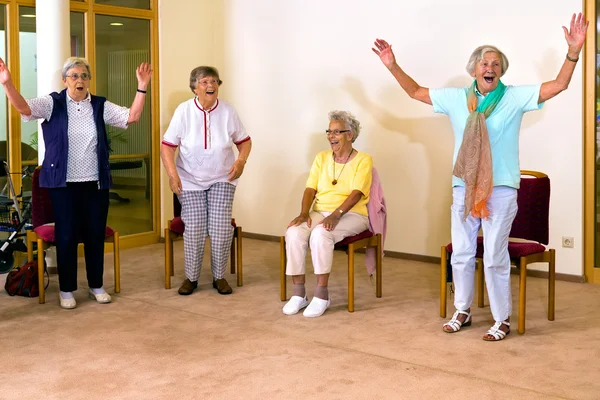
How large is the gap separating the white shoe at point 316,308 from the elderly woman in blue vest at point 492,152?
87 centimetres

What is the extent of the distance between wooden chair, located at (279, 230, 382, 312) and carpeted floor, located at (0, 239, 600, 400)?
0.08m

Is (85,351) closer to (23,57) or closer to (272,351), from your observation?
(272,351)

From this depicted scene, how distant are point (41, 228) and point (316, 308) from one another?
5.76 ft

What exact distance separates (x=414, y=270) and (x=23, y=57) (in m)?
3.22

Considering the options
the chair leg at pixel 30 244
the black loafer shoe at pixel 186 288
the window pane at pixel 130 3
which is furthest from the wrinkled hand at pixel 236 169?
the window pane at pixel 130 3

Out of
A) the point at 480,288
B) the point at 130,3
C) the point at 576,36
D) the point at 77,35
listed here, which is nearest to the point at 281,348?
the point at 480,288

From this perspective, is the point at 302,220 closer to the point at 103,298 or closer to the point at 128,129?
the point at 103,298

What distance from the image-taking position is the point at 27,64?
19.8ft

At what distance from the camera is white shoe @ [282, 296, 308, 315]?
4652 mm

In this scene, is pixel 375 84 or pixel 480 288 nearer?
pixel 480 288

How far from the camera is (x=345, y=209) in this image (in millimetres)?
4809

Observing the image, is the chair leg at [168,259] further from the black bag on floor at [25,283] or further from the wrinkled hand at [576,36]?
the wrinkled hand at [576,36]

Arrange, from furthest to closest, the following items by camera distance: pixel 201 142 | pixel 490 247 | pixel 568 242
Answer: pixel 568 242, pixel 201 142, pixel 490 247

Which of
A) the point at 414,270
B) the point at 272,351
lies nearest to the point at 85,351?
the point at 272,351
